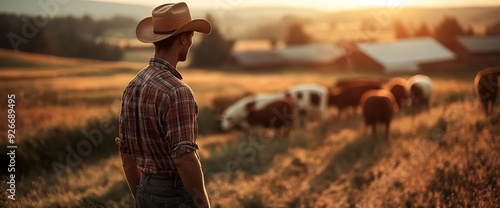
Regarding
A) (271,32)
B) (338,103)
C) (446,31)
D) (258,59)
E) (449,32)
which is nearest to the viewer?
(338,103)

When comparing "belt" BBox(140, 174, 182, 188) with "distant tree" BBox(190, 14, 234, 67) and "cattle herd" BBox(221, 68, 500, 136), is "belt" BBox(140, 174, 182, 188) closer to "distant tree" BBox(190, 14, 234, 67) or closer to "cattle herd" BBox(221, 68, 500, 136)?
"cattle herd" BBox(221, 68, 500, 136)

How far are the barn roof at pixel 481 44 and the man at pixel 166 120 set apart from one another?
16840mm

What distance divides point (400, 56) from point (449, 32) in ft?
34.7

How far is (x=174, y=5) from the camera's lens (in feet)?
10.8

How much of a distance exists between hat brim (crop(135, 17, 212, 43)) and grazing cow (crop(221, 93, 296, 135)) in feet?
36.9

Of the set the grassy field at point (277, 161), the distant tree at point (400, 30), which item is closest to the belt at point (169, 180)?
the grassy field at point (277, 161)

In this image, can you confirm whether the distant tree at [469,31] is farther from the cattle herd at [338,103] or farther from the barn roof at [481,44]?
the cattle herd at [338,103]

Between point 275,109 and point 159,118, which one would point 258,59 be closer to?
point 275,109

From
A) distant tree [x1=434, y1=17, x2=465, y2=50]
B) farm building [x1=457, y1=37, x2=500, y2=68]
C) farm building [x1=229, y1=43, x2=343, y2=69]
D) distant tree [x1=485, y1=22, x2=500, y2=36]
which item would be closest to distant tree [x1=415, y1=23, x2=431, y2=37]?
distant tree [x1=434, y1=17, x2=465, y2=50]

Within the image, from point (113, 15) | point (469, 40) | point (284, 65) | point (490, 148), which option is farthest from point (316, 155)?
point (284, 65)

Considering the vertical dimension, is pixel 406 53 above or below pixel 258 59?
above

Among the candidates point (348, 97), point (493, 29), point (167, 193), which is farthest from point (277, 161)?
point (493, 29)

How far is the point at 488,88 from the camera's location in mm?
11445

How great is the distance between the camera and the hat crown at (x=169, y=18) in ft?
10.5
